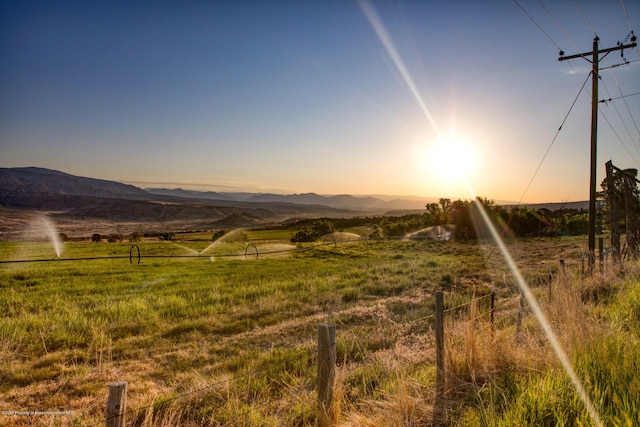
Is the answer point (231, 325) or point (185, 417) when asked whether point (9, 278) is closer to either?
point (231, 325)

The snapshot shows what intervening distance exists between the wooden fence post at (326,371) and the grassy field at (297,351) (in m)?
0.22

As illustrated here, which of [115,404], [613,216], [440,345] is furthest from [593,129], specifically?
[115,404]

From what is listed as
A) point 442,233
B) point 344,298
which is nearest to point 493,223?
point 442,233

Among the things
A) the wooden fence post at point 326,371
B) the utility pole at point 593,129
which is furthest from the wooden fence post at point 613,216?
the wooden fence post at point 326,371

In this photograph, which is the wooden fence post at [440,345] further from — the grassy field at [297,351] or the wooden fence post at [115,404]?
the wooden fence post at [115,404]

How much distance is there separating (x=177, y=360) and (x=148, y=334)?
7.56ft

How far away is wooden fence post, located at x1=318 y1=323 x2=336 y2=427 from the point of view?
143 inches

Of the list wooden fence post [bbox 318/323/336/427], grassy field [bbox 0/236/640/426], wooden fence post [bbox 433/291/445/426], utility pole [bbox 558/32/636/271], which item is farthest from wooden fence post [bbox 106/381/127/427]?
utility pole [bbox 558/32/636/271]

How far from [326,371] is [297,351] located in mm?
4387

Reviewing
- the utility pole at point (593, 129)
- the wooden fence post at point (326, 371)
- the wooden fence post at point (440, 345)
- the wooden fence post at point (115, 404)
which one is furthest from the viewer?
the utility pole at point (593, 129)

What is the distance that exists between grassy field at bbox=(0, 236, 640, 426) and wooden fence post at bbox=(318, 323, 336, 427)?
215 mm

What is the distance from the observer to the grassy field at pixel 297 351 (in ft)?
12.8

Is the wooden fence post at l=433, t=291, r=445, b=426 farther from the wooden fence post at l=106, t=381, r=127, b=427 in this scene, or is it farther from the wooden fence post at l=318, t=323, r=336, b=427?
the wooden fence post at l=106, t=381, r=127, b=427

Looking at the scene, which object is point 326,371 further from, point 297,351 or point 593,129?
point 593,129
